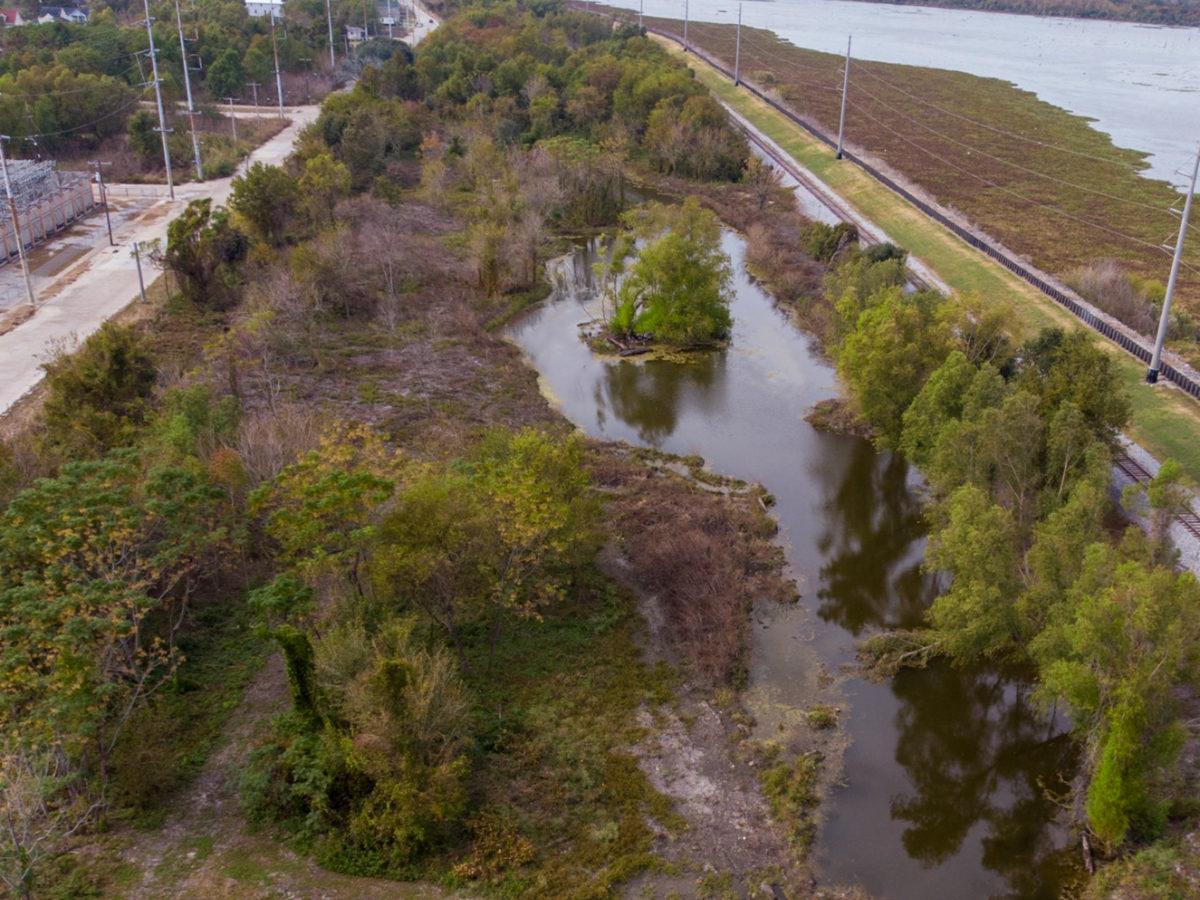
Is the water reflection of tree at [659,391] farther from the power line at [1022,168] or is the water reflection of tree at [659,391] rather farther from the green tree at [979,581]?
the power line at [1022,168]

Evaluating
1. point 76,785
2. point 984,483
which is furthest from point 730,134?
point 76,785

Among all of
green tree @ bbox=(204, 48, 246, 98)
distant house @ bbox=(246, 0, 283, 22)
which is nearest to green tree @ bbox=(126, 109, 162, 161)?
green tree @ bbox=(204, 48, 246, 98)

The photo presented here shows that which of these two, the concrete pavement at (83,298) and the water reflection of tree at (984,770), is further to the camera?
the concrete pavement at (83,298)

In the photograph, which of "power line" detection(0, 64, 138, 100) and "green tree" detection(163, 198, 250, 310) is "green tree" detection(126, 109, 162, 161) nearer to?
"power line" detection(0, 64, 138, 100)

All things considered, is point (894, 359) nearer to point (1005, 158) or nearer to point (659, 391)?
point (659, 391)

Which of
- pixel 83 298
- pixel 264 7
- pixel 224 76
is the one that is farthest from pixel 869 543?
pixel 264 7

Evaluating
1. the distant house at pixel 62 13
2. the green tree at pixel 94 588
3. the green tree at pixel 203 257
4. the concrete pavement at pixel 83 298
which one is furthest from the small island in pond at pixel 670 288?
the distant house at pixel 62 13

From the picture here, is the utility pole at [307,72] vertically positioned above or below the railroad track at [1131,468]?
above

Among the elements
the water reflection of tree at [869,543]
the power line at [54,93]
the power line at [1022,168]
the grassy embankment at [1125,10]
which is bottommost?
the water reflection of tree at [869,543]
